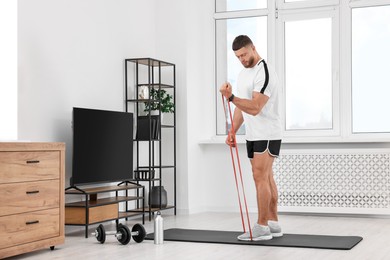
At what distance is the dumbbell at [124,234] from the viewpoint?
479 cm

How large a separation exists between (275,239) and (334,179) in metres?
2.10

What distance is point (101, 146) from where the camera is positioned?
5.75 metres

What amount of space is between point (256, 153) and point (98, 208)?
1.50 meters

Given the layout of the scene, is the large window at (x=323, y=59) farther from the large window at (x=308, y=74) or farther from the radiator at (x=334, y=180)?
the radiator at (x=334, y=180)

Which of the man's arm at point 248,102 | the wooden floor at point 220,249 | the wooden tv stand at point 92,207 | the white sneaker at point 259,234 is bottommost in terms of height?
the wooden floor at point 220,249

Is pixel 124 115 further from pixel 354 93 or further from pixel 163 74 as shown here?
pixel 354 93

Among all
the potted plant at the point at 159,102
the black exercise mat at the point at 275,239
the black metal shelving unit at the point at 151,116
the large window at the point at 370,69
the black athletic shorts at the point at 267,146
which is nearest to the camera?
the black exercise mat at the point at 275,239

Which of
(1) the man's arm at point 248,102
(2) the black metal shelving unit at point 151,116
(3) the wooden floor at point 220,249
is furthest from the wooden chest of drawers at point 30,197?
(2) the black metal shelving unit at point 151,116

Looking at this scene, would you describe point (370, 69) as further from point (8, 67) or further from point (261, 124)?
point (8, 67)

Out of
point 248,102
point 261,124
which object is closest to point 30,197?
point 248,102

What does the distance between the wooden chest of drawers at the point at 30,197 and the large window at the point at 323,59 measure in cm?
316

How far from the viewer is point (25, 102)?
507 centimetres

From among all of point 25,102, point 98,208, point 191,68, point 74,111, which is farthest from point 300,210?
point 25,102

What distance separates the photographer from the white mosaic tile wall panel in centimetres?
665
